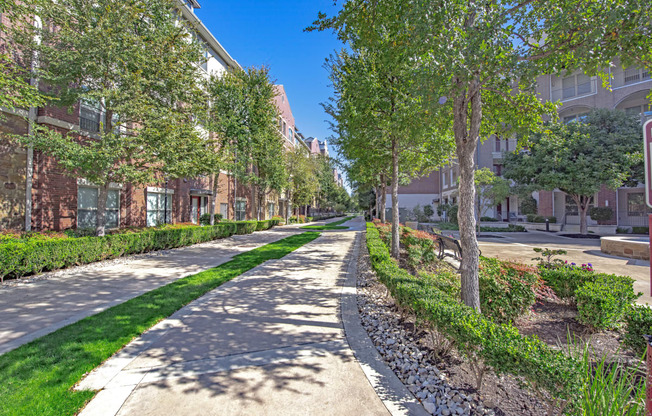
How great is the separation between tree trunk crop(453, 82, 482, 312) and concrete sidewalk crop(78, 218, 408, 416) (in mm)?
1786

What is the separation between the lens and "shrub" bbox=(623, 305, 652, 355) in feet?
10.2

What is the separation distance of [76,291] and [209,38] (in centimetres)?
2109

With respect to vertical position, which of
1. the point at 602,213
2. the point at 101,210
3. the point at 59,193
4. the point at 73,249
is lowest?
the point at 73,249

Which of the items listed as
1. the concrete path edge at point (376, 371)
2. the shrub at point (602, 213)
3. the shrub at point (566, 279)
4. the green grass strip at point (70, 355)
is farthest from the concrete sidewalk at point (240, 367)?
the shrub at point (602, 213)

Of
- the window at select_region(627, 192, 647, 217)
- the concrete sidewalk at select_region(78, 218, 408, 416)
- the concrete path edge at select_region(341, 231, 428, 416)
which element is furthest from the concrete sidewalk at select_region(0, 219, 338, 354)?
the window at select_region(627, 192, 647, 217)

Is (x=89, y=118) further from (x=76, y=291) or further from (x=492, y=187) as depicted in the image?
(x=492, y=187)

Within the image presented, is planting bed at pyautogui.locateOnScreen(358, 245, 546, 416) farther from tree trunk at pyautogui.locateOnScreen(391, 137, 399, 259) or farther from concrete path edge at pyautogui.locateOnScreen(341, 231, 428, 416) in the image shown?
tree trunk at pyautogui.locateOnScreen(391, 137, 399, 259)

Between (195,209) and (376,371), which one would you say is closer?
(376,371)

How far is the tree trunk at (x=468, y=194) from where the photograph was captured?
159 inches

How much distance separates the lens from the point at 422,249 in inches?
337

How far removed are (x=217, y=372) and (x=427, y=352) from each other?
255cm

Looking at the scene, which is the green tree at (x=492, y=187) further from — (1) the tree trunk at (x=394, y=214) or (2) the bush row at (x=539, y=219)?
(1) the tree trunk at (x=394, y=214)

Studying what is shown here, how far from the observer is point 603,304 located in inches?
148

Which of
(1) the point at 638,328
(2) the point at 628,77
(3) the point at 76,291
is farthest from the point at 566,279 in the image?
(2) the point at 628,77
